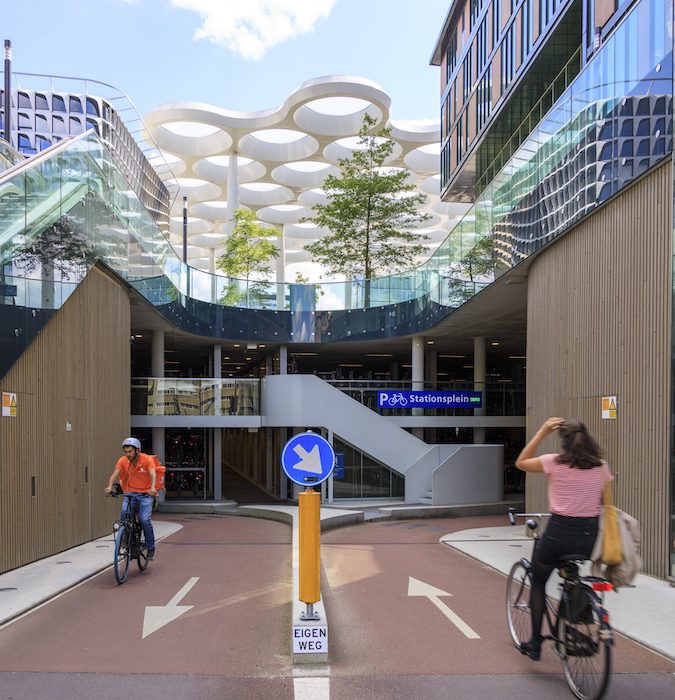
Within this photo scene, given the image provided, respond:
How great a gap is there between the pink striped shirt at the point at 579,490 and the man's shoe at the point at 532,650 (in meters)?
1.20

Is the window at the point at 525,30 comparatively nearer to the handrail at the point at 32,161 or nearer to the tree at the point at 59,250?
the handrail at the point at 32,161

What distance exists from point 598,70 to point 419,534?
10.0 m

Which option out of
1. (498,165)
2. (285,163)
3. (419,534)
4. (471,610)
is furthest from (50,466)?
(285,163)

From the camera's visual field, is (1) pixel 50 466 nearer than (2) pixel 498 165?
Yes

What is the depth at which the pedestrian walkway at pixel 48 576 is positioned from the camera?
27.0 feet

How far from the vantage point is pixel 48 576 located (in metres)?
9.95

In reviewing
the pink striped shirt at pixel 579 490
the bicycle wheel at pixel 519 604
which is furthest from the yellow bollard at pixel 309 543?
the pink striped shirt at pixel 579 490

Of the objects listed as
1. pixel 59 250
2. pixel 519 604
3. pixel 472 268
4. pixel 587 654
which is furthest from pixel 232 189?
pixel 587 654

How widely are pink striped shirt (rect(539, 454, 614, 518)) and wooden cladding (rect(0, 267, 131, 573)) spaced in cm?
763

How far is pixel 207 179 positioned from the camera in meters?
63.4

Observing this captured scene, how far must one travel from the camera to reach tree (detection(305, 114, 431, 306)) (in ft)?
123

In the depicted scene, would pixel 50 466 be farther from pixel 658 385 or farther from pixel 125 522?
pixel 658 385

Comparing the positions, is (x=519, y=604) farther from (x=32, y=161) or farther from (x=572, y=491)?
(x=32, y=161)

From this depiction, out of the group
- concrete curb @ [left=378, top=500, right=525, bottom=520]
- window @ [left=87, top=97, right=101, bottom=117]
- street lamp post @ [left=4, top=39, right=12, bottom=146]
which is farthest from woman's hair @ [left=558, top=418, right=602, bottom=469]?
window @ [left=87, top=97, right=101, bottom=117]
